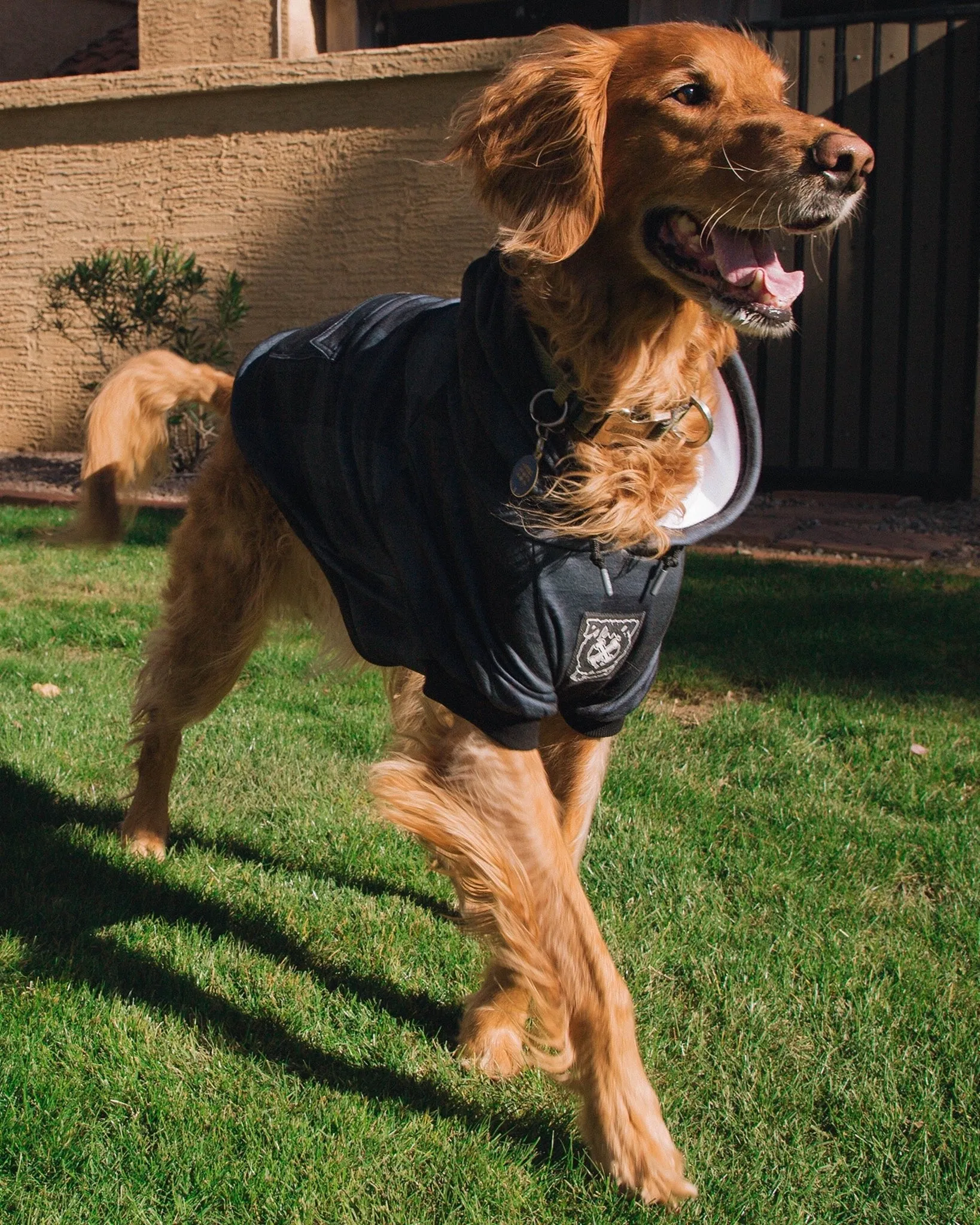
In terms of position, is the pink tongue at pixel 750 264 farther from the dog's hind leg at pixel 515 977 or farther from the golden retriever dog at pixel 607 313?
the dog's hind leg at pixel 515 977

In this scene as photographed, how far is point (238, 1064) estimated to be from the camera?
2.45 meters

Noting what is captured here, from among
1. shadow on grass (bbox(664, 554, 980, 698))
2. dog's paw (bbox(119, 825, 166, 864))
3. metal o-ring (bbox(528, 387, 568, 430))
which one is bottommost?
dog's paw (bbox(119, 825, 166, 864))

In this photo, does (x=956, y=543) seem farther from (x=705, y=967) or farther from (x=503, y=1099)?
(x=503, y=1099)

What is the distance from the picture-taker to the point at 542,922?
2238mm

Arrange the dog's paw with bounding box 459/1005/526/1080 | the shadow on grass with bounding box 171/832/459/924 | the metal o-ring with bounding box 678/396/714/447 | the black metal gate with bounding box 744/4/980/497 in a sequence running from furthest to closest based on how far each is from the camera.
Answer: the black metal gate with bounding box 744/4/980/497, the shadow on grass with bounding box 171/832/459/924, the dog's paw with bounding box 459/1005/526/1080, the metal o-ring with bounding box 678/396/714/447

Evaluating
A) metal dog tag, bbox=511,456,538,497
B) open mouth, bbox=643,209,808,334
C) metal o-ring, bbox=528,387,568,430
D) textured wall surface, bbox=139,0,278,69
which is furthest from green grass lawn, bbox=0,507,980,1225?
textured wall surface, bbox=139,0,278,69

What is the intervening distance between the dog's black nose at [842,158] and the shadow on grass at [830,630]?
281cm

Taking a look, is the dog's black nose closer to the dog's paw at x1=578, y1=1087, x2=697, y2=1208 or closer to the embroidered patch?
the embroidered patch

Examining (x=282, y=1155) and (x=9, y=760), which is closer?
(x=282, y=1155)

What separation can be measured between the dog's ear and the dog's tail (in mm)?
1558

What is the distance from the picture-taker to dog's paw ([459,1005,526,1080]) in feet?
8.23

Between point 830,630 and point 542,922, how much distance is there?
3365 mm

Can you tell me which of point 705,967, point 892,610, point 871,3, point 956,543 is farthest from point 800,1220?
point 871,3

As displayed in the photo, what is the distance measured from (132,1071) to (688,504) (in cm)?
155
